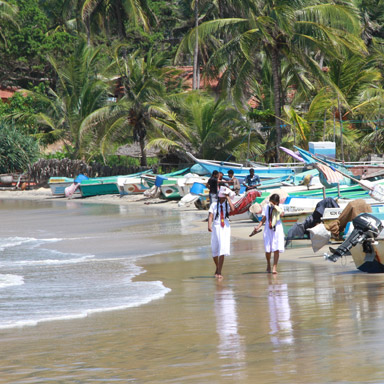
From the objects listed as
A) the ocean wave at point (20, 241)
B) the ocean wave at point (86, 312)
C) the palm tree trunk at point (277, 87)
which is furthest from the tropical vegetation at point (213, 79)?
the ocean wave at point (86, 312)

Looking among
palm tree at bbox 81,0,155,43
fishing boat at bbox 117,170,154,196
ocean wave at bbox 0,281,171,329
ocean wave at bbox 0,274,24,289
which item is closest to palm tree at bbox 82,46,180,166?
fishing boat at bbox 117,170,154,196

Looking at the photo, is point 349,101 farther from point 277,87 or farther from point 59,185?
point 59,185

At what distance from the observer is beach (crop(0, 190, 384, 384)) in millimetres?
5398

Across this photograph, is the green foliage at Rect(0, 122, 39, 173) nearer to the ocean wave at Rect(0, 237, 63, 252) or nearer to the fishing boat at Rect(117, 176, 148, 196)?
the fishing boat at Rect(117, 176, 148, 196)

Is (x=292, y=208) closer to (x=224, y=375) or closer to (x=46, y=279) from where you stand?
(x=46, y=279)

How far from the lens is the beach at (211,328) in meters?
5.40

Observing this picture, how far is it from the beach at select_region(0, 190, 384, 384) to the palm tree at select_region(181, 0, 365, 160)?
14.9 metres

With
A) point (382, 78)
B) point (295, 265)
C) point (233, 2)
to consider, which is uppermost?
point (233, 2)

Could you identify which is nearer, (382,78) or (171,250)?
(171,250)

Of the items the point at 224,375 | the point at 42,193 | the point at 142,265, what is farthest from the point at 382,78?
the point at 224,375

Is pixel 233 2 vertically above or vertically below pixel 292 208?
above

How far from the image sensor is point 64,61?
45.2 meters

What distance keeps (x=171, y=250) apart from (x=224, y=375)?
30.8ft

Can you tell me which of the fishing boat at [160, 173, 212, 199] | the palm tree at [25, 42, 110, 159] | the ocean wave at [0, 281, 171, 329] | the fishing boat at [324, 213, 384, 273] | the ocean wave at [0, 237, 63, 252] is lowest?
the ocean wave at [0, 281, 171, 329]
